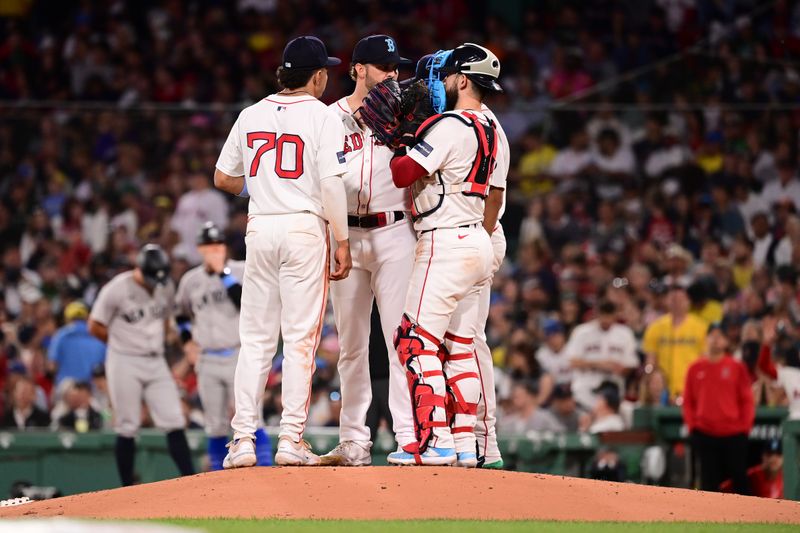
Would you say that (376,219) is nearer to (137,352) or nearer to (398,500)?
(398,500)

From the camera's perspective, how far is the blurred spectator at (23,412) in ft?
39.2

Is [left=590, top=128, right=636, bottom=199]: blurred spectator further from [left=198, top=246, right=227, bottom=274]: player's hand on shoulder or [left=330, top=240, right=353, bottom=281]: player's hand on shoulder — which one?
[left=330, top=240, right=353, bottom=281]: player's hand on shoulder

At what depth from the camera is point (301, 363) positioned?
22.2 ft

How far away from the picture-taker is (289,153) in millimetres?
6785

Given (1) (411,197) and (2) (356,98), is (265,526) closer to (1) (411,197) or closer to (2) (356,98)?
(1) (411,197)

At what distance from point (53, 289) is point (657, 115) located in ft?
20.0

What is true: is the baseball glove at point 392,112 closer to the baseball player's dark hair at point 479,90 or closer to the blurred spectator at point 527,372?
the baseball player's dark hair at point 479,90

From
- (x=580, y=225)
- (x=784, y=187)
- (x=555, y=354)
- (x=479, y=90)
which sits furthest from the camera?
(x=580, y=225)

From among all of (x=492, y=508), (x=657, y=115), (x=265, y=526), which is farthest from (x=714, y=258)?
(x=265, y=526)

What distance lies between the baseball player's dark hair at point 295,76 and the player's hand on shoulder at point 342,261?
Result: 921 mm

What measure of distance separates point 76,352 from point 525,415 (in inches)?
171

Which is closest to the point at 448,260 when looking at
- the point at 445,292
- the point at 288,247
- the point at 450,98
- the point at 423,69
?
the point at 445,292

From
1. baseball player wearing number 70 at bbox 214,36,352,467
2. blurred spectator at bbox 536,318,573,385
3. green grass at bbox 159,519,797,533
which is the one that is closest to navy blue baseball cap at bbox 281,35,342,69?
baseball player wearing number 70 at bbox 214,36,352,467

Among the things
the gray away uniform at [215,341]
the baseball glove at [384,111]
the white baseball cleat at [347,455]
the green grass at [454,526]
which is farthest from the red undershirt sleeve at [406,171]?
the gray away uniform at [215,341]
